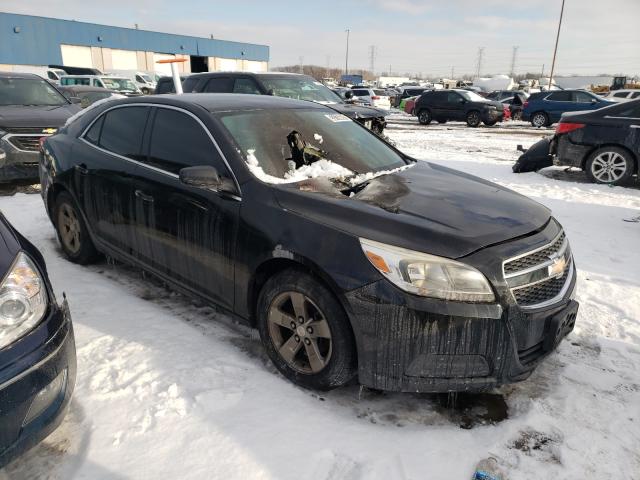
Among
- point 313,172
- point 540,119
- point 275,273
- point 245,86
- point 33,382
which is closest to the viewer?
point 33,382

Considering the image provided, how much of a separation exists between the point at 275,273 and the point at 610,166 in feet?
25.1

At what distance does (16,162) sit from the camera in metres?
7.44

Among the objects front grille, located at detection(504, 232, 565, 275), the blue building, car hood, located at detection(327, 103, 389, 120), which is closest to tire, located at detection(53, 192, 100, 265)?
front grille, located at detection(504, 232, 565, 275)

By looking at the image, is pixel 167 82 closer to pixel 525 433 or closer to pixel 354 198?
pixel 354 198

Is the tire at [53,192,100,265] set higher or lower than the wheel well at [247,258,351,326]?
lower

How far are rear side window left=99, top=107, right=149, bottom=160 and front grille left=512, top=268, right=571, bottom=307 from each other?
9.40 feet

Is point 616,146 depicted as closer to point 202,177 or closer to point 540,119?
point 202,177

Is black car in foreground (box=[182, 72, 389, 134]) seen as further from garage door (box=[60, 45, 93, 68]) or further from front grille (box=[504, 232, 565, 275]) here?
garage door (box=[60, 45, 93, 68])

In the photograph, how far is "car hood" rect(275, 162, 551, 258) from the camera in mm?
2436

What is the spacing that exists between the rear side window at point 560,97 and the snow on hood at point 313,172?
19692mm

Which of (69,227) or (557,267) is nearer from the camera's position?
(557,267)

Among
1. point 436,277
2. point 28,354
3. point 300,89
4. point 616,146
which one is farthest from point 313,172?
point 300,89

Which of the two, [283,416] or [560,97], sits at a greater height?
[560,97]

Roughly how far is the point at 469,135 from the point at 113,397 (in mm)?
16408
